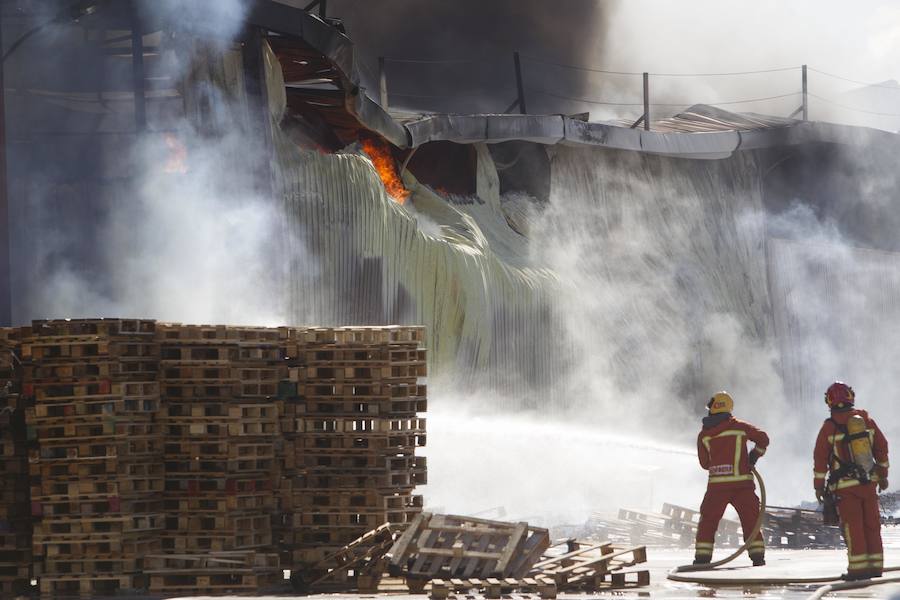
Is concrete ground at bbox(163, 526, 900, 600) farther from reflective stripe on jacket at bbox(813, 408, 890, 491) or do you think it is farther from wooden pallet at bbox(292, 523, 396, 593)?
reflective stripe on jacket at bbox(813, 408, 890, 491)

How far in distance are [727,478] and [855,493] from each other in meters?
1.35

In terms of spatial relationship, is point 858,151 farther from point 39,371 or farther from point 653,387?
point 39,371

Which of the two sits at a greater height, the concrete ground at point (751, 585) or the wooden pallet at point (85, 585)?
the wooden pallet at point (85, 585)

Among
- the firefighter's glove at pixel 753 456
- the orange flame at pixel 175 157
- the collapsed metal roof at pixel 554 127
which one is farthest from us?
the collapsed metal roof at pixel 554 127

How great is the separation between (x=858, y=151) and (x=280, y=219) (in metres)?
17.5

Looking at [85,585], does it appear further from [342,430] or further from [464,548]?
[464,548]

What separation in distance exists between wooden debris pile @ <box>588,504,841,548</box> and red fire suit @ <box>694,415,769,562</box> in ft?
12.6

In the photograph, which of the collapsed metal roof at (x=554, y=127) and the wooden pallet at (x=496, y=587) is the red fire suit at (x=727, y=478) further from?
the collapsed metal roof at (x=554, y=127)

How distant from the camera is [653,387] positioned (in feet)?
86.5

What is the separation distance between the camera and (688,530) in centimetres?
1614

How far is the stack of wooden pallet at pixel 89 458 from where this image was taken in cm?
1082

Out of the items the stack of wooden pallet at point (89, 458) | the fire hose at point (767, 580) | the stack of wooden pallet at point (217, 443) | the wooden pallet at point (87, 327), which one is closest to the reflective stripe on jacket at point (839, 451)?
the fire hose at point (767, 580)

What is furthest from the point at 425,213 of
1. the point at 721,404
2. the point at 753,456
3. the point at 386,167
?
the point at 753,456

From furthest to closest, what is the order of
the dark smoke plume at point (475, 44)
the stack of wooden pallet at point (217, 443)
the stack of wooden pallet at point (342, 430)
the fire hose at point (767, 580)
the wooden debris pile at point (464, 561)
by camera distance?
the dark smoke plume at point (475, 44), the stack of wooden pallet at point (342, 430), the stack of wooden pallet at point (217, 443), the wooden debris pile at point (464, 561), the fire hose at point (767, 580)
